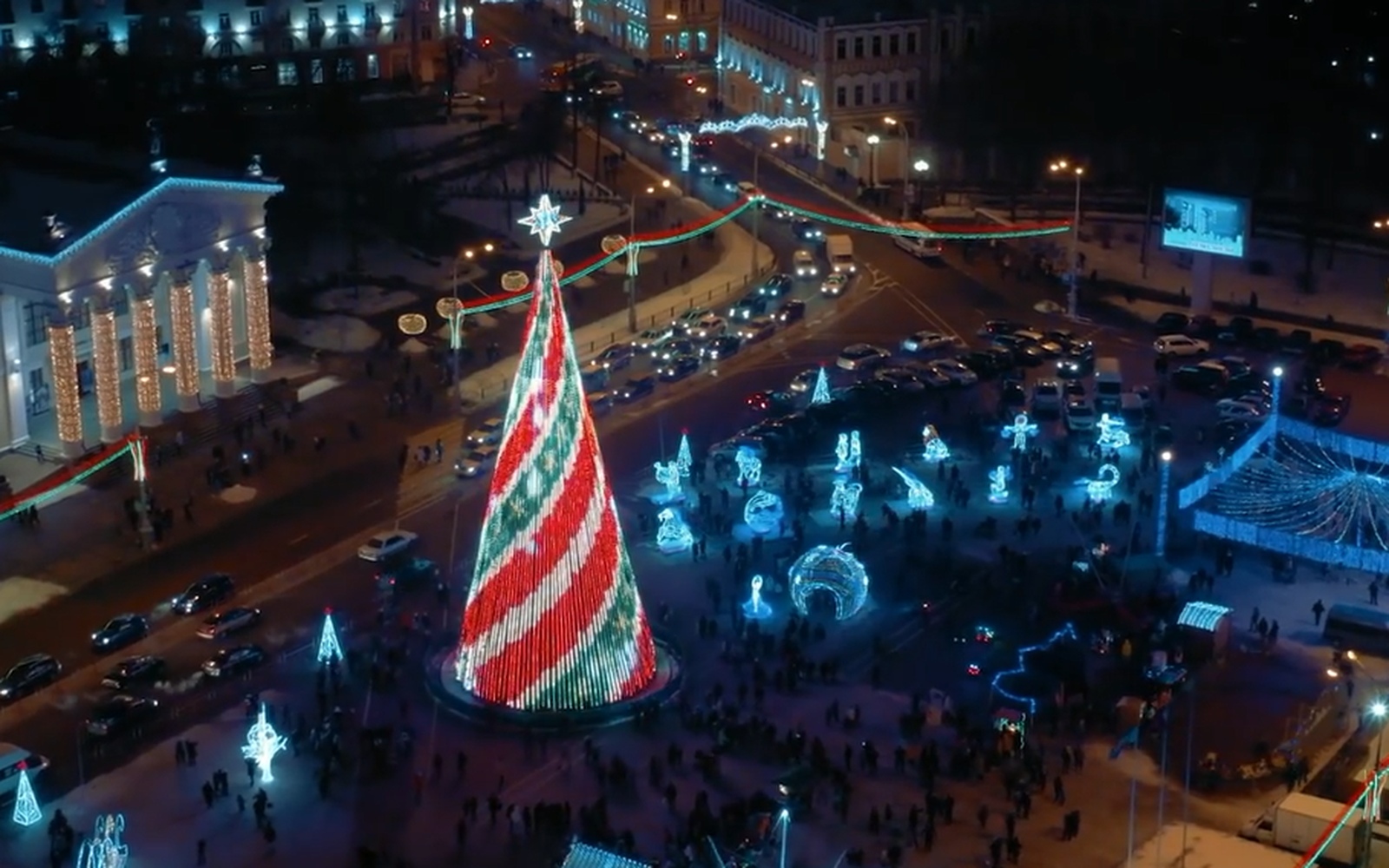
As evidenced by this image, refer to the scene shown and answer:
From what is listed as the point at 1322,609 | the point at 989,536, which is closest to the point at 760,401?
the point at 989,536

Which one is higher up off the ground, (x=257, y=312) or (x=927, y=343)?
(x=257, y=312)

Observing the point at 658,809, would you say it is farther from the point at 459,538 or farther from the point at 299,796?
the point at 459,538

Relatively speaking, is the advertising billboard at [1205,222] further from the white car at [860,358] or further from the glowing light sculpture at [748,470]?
the glowing light sculpture at [748,470]

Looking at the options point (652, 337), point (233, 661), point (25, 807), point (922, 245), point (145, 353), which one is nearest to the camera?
point (25, 807)

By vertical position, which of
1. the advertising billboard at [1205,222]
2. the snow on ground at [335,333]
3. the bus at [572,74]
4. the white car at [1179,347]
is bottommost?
the snow on ground at [335,333]

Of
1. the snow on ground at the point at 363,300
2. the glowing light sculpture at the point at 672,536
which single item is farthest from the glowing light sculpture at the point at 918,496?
the snow on ground at the point at 363,300

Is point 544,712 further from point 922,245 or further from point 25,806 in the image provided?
point 922,245

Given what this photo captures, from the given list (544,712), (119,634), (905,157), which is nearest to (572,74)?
(905,157)
